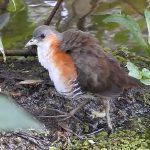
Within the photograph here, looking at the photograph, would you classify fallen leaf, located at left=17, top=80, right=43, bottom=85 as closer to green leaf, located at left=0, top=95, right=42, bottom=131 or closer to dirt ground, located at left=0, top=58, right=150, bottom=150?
dirt ground, located at left=0, top=58, right=150, bottom=150

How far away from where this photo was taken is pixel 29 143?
8.21 feet

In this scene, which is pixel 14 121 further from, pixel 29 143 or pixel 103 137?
pixel 103 137

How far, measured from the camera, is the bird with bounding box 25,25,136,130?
252 cm

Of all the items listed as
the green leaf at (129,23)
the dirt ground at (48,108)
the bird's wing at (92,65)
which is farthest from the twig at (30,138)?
the green leaf at (129,23)

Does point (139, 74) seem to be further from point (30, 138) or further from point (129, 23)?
point (30, 138)

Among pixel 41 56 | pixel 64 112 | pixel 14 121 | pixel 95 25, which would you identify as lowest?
pixel 95 25

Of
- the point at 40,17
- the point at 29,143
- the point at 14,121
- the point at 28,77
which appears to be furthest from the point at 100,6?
the point at 14,121

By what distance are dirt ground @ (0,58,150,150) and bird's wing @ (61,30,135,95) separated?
0.33m

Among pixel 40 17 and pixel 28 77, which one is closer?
pixel 28 77

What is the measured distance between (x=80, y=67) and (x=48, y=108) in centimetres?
46

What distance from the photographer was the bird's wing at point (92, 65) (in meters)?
2.53

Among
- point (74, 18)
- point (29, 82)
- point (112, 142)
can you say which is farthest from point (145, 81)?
point (74, 18)

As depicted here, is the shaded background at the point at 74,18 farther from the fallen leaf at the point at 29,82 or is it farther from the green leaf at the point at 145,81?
the green leaf at the point at 145,81

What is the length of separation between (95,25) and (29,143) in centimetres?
230
